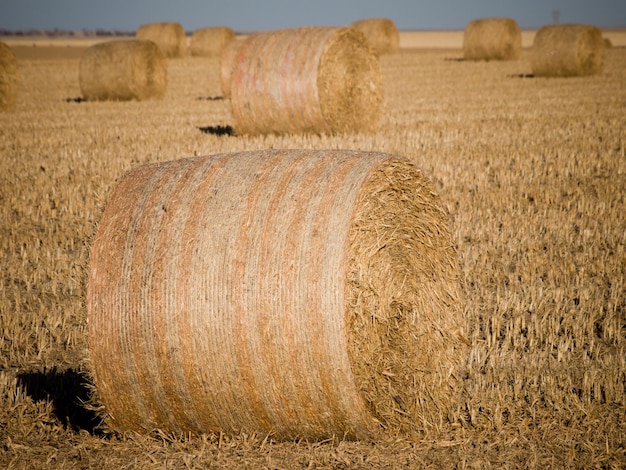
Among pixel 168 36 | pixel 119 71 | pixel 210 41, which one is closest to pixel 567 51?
pixel 119 71

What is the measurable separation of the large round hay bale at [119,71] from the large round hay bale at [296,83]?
258 inches

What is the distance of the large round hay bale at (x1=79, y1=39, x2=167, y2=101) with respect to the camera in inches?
713

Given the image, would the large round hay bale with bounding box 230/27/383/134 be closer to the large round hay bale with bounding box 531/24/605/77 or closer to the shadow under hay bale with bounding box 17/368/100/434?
the shadow under hay bale with bounding box 17/368/100/434

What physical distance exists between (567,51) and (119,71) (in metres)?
13.1

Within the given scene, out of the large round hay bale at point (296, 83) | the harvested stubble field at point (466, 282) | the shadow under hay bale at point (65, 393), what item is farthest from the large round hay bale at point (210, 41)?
the shadow under hay bale at point (65, 393)

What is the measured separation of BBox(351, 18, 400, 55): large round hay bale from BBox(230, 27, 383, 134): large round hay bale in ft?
80.5

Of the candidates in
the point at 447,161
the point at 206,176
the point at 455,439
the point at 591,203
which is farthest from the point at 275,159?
the point at 447,161

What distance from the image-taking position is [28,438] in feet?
12.4

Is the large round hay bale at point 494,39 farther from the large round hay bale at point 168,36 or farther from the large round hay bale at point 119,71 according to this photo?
the large round hay bale at point 119,71

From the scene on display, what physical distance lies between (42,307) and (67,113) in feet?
37.5

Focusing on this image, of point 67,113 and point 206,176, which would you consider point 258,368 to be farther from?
point 67,113

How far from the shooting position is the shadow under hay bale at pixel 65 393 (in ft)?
13.1

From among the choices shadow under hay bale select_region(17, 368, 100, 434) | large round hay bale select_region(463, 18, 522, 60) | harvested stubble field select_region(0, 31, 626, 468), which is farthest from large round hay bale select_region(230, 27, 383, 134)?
large round hay bale select_region(463, 18, 522, 60)

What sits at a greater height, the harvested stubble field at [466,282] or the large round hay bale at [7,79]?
the large round hay bale at [7,79]
